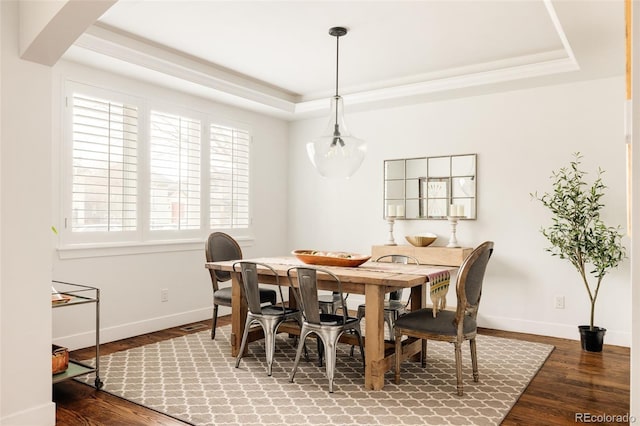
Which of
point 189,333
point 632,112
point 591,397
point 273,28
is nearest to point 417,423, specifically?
point 591,397

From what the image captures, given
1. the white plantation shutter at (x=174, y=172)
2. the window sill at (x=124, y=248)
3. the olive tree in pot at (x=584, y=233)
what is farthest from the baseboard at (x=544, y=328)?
the white plantation shutter at (x=174, y=172)

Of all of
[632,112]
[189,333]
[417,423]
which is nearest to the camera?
[632,112]

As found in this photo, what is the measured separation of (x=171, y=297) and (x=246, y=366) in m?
1.62

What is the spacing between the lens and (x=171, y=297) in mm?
4859

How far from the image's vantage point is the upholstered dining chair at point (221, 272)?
421 cm

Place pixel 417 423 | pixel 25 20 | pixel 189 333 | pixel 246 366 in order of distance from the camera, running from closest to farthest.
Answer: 1. pixel 25 20
2. pixel 417 423
3. pixel 246 366
4. pixel 189 333

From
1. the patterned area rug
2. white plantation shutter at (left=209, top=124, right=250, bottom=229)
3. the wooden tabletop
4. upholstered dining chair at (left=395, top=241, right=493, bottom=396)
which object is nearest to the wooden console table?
the patterned area rug

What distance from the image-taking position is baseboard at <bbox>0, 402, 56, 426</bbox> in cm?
235

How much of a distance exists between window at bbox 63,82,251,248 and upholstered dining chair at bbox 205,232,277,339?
2.16 feet

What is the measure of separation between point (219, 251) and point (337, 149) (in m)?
1.58

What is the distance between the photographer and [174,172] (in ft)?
16.0

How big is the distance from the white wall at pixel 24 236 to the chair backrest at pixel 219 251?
189 centimetres

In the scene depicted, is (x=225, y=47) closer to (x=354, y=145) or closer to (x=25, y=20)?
(x=354, y=145)

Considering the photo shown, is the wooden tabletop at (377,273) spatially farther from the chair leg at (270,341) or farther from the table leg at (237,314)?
the chair leg at (270,341)
